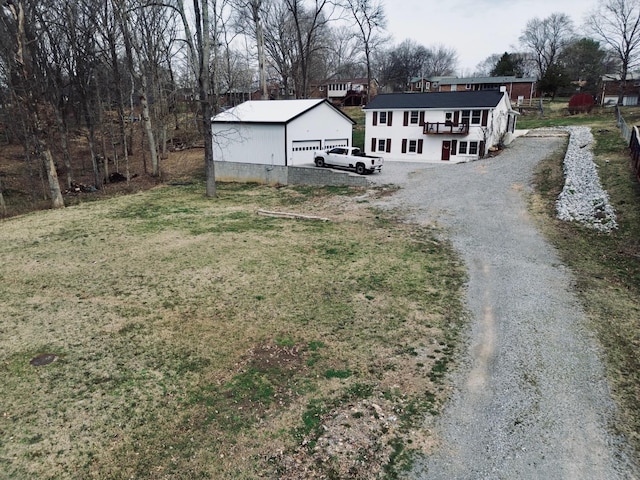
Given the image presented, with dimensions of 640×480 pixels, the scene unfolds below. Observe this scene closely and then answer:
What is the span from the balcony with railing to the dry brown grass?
18.8 metres

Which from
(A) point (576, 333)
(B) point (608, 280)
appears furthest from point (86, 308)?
(B) point (608, 280)

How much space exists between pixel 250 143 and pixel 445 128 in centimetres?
1498

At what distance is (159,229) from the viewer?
16719mm

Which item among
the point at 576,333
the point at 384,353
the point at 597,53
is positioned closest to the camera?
the point at 384,353

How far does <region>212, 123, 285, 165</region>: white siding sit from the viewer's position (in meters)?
27.5

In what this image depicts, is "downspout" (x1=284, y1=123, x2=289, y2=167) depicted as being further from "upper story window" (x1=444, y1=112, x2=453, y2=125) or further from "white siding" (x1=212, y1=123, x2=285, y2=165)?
"upper story window" (x1=444, y1=112, x2=453, y2=125)

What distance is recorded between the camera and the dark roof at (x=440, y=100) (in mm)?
31391

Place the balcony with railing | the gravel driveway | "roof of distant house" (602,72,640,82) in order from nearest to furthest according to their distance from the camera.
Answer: the gravel driveway, the balcony with railing, "roof of distant house" (602,72,640,82)

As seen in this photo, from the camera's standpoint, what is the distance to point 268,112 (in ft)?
97.2

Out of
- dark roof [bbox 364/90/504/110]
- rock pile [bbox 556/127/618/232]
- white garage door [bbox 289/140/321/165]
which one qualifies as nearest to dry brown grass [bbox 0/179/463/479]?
rock pile [bbox 556/127/618/232]

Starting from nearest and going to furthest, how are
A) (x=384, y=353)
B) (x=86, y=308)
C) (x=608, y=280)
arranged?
(x=384, y=353), (x=86, y=308), (x=608, y=280)

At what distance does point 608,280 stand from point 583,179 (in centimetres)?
1130

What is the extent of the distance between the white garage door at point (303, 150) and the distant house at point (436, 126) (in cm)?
797

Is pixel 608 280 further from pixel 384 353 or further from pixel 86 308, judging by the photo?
pixel 86 308
